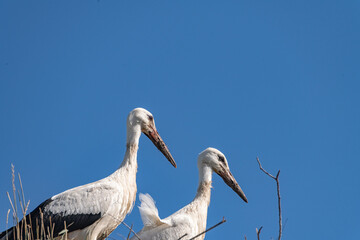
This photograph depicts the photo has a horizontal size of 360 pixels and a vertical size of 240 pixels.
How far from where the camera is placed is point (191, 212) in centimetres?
582

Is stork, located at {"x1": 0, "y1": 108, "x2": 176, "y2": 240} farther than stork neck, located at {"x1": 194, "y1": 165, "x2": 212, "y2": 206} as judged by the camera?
No

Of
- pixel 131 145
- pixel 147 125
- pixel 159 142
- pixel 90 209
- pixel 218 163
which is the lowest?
pixel 90 209

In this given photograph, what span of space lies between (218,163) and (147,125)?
92 cm

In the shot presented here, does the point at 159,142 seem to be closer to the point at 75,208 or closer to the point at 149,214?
the point at 149,214

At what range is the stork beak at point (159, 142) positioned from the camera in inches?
268

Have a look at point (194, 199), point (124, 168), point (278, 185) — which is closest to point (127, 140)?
point (124, 168)

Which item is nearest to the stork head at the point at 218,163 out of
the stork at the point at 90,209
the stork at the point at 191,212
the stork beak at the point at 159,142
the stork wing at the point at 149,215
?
the stork at the point at 191,212

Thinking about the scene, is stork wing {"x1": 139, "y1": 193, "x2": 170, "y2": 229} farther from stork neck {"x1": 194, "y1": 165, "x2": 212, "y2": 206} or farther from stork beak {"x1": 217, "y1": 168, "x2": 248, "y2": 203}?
stork beak {"x1": 217, "y1": 168, "x2": 248, "y2": 203}

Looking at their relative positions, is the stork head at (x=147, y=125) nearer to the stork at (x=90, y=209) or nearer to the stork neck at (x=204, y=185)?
the stork neck at (x=204, y=185)

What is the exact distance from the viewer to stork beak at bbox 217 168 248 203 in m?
6.72

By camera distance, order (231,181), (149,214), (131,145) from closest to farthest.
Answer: (149,214)
(131,145)
(231,181)

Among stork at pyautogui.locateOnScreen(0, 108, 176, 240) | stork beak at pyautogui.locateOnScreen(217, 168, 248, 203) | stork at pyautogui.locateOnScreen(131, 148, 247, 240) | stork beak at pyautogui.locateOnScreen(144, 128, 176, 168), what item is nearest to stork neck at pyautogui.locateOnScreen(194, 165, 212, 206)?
stork at pyautogui.locateOnScreen(131, 148, 247, 240)

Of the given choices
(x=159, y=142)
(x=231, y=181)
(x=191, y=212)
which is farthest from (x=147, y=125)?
A: (x=191, y=212)

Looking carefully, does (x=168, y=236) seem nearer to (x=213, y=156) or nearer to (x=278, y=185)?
(x=213, y=156)
